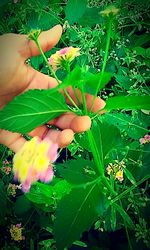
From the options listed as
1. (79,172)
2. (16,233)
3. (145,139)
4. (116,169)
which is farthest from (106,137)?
(16,233)

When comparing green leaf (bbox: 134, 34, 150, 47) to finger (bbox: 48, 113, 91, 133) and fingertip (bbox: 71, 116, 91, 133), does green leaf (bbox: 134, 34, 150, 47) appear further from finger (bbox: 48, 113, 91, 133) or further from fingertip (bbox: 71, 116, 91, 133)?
fingertip (bbox: 71, 116, 91, 133)

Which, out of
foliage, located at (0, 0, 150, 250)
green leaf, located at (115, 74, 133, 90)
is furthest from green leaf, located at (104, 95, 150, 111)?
green leaf, located at (115, 74, 133, 90)

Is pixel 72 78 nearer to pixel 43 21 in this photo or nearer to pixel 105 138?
pixel 105 138

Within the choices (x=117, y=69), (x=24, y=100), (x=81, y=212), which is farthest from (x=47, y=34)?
(x=117, y=69)

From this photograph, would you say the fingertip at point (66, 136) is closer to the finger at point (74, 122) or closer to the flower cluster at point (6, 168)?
the finger at point (74, 122)

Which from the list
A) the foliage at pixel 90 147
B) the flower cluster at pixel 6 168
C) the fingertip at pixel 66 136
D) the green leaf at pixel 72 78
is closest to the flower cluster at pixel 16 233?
the foliage at pixel 90 147

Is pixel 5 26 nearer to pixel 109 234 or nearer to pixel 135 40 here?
pixel 135 40
